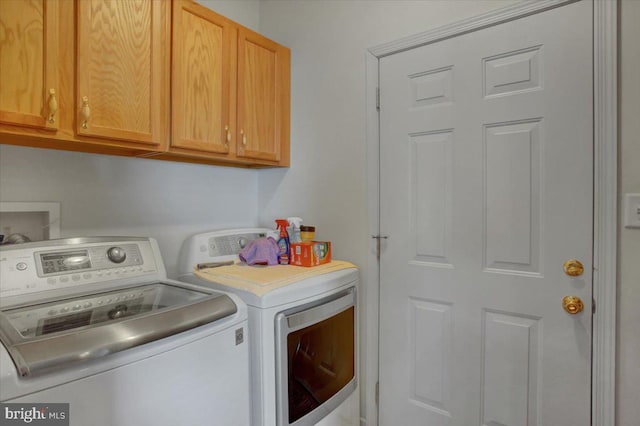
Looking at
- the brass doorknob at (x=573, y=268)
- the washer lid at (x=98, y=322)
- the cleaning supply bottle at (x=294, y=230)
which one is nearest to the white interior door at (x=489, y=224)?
the brass doorknob at (x=573, y=268)

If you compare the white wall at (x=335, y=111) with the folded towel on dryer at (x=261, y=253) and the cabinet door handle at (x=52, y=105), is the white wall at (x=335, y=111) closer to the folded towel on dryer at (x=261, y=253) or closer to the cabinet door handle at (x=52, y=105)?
the folded towel on dryer at (x=261, y=253)

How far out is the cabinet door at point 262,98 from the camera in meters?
1.79

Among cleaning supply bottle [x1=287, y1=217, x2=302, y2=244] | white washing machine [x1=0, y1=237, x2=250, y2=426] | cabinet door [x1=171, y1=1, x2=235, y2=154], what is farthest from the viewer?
cleaning supply bottle [x1=287, y1=217, x2=302, y2=244]

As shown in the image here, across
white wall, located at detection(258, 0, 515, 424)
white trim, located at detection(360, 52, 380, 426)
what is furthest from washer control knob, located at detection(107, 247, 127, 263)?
white trim, located at detection(360, 52, 380, 426)

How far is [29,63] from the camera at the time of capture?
110cm

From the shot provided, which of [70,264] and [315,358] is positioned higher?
[70,264]

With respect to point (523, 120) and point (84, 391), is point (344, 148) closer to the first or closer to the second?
point (523, 120)

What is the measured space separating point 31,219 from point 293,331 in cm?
118

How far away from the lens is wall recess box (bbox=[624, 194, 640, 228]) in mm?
1143

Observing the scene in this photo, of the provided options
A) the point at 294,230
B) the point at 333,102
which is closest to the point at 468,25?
the point at 333,102

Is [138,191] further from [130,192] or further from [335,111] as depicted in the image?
[335,111]

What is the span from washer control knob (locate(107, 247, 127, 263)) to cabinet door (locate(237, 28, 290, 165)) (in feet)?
2.39

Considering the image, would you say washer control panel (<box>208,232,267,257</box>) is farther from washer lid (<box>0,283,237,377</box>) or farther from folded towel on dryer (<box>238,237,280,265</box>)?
washer lid (<box>0,283,237,377</box>)

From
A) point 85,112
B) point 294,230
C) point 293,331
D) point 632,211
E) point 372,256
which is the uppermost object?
point 85,112
